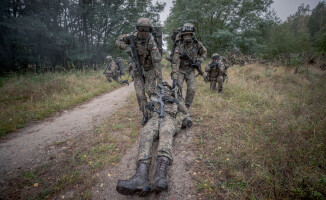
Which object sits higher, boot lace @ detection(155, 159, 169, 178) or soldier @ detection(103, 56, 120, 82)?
soldier @ detection(103, 56, 120, 82)

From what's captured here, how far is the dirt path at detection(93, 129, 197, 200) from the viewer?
6.15ft

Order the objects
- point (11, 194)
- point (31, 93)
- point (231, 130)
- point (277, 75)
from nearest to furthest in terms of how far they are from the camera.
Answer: point (11, 194) → point (231, 130) → point (31, 93) → point (277, 75)

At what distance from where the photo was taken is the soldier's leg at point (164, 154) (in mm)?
1751

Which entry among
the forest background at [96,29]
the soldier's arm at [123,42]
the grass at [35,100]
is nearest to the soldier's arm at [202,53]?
the soldier's arm at [123,42]

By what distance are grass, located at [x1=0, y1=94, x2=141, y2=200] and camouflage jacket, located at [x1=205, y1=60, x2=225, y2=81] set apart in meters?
4.66

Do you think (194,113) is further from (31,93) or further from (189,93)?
(31,93)

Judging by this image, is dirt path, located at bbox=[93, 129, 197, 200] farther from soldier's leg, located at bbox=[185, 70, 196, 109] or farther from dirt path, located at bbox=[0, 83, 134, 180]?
soldier's leg, located at bbox=[185, 70, 196, 109]

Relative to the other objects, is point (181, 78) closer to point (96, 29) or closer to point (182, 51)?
point (182, 51)

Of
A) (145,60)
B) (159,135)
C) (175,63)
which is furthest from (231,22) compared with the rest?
(159,135)

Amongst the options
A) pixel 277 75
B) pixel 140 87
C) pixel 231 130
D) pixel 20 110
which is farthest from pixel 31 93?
pixel 277 75

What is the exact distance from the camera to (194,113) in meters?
4.29

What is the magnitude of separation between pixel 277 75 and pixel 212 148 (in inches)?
303

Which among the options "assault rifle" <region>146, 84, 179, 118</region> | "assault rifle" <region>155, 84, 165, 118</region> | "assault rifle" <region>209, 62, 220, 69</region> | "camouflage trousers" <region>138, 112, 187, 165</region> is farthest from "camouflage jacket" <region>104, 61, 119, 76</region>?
"camouflage trousers" <region>138, 112, 187, 165</region>

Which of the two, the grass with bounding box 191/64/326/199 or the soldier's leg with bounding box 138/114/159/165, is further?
the soldier's leg with bounding box 138/114/159/165
